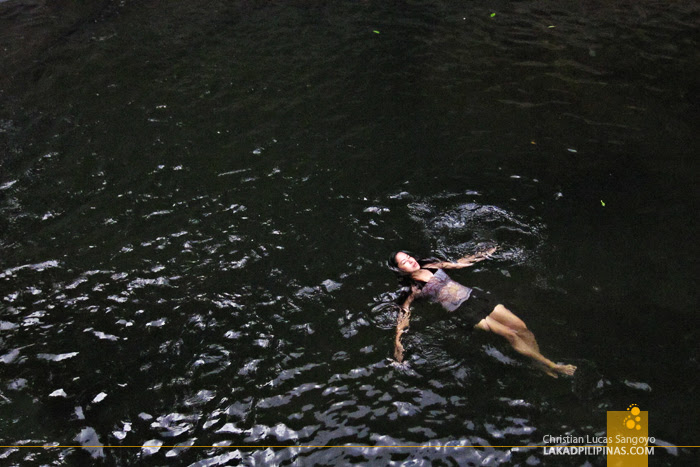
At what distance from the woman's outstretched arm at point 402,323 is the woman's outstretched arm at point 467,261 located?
27.4 inches

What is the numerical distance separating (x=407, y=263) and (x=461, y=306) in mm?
1089

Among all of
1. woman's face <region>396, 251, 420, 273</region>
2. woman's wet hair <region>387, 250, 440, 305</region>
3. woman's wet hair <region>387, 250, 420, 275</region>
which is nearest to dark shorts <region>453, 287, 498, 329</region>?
woman's wet hair <region>387, 250, 440, 305</region>

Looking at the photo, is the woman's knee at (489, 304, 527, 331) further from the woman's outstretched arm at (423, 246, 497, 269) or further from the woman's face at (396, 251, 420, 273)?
the woman's face at (396, 251, 420, 273)

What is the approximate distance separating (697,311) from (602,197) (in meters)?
3.06

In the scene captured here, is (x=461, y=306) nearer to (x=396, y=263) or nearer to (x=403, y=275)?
A: (x=403, y=275)

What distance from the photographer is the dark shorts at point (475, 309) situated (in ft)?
25.6

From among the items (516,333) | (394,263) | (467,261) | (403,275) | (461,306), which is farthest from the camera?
(467,261)

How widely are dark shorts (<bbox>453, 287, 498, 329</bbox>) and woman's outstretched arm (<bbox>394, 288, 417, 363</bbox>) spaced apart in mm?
708

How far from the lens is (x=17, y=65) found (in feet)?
55.6

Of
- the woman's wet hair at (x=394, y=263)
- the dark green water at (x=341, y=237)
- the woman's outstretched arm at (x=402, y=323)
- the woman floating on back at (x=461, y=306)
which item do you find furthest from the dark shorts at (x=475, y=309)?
the woman's wet hair at (x=394, y=263)

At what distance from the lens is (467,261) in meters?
9.01

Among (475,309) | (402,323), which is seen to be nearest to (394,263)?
(402,323)

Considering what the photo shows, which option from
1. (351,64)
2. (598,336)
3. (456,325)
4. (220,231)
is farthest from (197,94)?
(598,336)

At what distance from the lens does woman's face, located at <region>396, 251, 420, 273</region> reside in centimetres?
842
